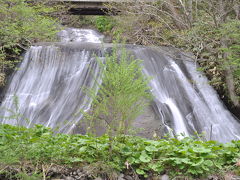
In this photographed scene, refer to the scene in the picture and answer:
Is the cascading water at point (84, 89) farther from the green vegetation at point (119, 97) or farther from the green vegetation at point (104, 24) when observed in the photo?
the green vegetation at point (104, 24)

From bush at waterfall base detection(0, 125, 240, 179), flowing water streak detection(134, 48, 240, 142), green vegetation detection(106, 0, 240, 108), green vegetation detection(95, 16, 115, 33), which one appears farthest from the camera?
green vegetation detection(95, 16, 115, 33)

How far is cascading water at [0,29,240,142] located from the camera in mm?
8352

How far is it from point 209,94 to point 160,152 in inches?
270

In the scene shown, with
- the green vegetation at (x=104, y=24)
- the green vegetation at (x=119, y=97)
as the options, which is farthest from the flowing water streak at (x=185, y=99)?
the green vegetation at (x=104, y=24)

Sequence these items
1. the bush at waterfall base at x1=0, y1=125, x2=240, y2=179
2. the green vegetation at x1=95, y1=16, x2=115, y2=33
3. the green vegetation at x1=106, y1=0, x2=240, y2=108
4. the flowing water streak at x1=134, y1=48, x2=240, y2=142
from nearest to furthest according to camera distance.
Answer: the bush at waterfall base at x1=0, y1=125, x2=240, y2=179
the flowing water streak at x1=134, y1=48, x2=240, y2=142
the green vegetation at x1=106, y1=0, x2=240, y2=108
the green vegetation at x1=95, y1=16, x2=115, y2=33

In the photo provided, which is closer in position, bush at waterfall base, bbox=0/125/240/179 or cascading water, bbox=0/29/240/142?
bush at waterfall base, bbox=0/125/240/179

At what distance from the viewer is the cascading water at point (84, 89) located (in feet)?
27.4

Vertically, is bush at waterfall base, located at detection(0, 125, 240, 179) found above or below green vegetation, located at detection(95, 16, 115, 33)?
below

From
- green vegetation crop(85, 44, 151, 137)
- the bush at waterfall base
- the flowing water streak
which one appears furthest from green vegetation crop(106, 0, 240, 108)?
green vegetation crop(85, 44, 151, 137)

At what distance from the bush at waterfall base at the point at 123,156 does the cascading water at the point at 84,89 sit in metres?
3.64

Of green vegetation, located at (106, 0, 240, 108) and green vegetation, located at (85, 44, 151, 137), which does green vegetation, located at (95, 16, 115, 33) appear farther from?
green vegetation, located at (85, 44, 151, 137)

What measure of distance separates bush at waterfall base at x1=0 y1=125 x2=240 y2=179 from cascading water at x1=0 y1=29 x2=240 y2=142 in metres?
3.64

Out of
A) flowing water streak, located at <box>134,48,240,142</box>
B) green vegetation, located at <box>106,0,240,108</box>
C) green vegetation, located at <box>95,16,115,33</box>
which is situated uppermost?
green vegetation, located at <box>95,16,115,33</box>

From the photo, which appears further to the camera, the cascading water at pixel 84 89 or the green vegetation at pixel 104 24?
the green vegetation at pixel 104 24
